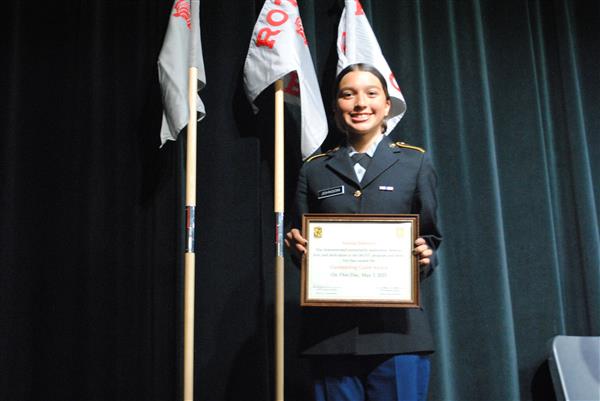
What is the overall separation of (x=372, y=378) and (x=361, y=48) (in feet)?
4.64

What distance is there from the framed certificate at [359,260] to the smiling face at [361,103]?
0.38 metres

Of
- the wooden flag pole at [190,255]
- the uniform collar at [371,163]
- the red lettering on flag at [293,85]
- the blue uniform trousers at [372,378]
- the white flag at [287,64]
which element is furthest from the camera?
the red lettering on flag at [293,85]

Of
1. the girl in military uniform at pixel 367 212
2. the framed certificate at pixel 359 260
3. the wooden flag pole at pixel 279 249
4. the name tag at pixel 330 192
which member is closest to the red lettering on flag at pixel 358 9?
the wooden flag pole at pixel 279 249

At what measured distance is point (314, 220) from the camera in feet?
6.44

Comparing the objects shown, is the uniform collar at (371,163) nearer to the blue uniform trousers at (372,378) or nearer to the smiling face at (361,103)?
the smiling face at (361,103)

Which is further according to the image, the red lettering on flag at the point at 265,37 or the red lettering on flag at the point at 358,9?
the red lettering on flag at the point at 358,9

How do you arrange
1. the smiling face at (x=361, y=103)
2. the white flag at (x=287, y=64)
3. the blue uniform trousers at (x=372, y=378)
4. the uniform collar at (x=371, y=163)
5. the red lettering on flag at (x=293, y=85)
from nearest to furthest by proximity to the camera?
the blue uniform trousers at (x=372, y=378)
the uniform collar at (x=371, y=163)
the smiling face at (x=361, y=103)
the white flag at (x=287, y=64)
the red lettering on flag at (x=293, y=85)

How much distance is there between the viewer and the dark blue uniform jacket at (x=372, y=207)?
1.91 m

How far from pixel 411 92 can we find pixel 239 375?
56.9 inches

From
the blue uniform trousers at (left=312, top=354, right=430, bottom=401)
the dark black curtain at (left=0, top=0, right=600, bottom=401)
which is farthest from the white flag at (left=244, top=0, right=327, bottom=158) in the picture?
the blue uniform trousers at (left=312, top=354, right=430, bottom=401)

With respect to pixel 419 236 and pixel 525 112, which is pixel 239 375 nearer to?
pixel 419 236

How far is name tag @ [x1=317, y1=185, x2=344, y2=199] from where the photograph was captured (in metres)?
2.08

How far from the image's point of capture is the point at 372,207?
6.63 ft

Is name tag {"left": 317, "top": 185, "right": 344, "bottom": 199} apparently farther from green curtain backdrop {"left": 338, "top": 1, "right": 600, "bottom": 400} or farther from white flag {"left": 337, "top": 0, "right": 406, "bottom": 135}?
green curtain backdrop {"left": 338, "top": 1, "right": 600, "bottom": 400}
